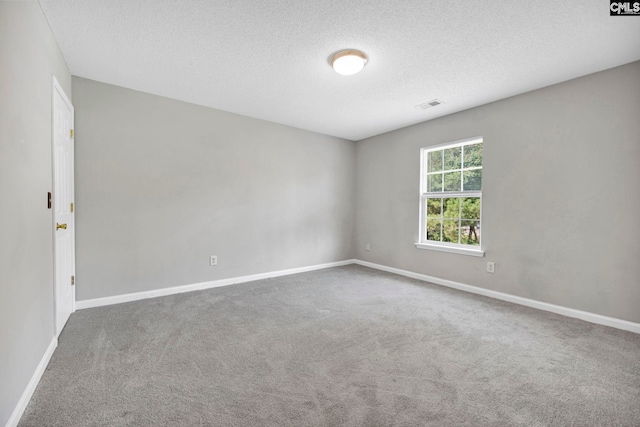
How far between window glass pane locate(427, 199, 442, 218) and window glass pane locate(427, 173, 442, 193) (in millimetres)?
168

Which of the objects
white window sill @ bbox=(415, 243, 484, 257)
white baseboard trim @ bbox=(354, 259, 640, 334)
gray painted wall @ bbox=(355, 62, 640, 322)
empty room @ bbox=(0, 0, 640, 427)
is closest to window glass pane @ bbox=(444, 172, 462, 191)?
empty room @ bbox=(0, 0, 640, 427)

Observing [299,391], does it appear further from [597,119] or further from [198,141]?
[597,119]

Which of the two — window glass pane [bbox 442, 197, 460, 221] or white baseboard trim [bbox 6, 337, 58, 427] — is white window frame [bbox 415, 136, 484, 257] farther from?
white baseboard trim [bbox 6, 337, 58, 427]

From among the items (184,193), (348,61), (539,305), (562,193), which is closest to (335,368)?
(348,61)

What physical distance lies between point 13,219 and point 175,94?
2422 millimetres

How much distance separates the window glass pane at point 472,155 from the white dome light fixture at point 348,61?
212 cm

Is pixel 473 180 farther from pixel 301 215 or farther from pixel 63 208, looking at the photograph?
pixel 63 208

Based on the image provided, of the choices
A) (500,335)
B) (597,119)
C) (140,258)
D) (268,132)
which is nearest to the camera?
(500,335)

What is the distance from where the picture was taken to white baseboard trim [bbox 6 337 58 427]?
1387mm

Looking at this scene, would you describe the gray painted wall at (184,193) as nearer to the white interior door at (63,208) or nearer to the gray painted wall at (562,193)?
the white interior door at (63,208)

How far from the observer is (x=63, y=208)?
256 centimetres

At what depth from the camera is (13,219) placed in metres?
1.47

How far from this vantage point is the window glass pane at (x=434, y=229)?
4.22 meters

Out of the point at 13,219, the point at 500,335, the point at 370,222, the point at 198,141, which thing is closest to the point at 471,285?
the point at 500,335
